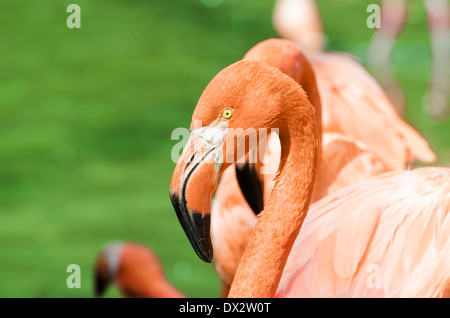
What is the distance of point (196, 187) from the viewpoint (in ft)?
5.54

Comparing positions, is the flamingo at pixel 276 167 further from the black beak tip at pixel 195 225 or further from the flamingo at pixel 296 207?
the black beak tip at pixel 195 225

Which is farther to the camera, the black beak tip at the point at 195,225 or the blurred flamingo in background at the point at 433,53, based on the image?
the blurred flamingo in background at the point at 433,53

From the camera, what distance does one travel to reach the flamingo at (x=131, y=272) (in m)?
3.06

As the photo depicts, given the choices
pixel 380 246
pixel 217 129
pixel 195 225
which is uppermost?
pixel 217 129

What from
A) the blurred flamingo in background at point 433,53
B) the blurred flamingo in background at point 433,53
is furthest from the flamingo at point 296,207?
the blurred flamingo in background at point 433,53

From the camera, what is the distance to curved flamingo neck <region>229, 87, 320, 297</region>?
5.93ft

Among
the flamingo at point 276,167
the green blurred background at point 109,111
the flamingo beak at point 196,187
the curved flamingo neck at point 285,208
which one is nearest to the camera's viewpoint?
the flamingo beak at point 196,187

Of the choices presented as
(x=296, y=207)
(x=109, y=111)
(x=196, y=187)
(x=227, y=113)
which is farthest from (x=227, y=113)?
(x=109, y=111)

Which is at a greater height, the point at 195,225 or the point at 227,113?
the point at 227,113

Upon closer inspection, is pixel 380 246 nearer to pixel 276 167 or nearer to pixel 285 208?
pixel 285 208

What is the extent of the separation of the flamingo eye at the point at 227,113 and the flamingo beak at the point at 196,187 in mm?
58

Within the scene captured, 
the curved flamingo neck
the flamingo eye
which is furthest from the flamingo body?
the flamingo eye

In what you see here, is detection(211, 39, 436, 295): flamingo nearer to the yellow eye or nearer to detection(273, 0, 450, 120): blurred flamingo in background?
the yellow eye

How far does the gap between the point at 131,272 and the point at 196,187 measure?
1507mm
